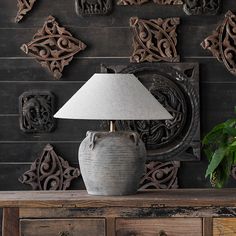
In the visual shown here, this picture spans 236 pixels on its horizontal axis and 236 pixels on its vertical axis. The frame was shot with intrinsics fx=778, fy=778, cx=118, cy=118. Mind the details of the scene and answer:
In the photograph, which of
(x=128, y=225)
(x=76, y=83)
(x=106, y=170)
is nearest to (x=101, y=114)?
(x=106, y=170)

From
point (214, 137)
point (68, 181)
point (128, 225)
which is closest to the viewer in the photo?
point (128, 225)

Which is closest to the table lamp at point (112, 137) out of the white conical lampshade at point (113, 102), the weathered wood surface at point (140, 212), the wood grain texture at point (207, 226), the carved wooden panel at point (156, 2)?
the white conical lampshade at point (113, 102)

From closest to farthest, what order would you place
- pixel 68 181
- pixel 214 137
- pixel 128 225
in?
pixel 128 225 < pixel 214 137 < pixel 68 181

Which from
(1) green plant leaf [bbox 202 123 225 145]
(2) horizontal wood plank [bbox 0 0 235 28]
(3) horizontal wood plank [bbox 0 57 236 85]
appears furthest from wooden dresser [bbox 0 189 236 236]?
(2) horizontal wood plank [bbox 0 0 235 28]

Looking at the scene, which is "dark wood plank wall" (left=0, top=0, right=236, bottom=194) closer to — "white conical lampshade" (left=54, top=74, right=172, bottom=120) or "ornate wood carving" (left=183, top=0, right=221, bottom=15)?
"ornate wood carving" (left=183, top=0, right=221, bottom=15)

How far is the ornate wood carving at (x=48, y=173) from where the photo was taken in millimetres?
3404

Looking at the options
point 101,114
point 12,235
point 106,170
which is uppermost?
point 101,114

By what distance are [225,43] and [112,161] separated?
0.92 metres

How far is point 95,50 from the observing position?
11.2ft

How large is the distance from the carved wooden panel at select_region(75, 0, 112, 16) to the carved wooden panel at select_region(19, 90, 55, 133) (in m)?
0.39

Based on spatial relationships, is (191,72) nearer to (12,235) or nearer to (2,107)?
(2,107)

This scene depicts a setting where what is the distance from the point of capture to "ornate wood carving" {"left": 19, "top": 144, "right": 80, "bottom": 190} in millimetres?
3404

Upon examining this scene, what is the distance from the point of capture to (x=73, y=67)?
343cm

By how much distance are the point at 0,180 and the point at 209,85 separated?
1.01 meters
